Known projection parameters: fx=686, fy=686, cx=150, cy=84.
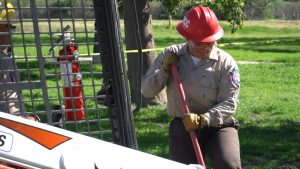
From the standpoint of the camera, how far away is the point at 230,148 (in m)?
4.55

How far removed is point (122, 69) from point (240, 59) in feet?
52.6

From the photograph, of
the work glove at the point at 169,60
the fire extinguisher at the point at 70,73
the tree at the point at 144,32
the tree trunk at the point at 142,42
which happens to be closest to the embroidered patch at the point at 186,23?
the work glove at the point at 169,60

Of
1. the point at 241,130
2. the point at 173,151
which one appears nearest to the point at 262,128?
the point at 241,130

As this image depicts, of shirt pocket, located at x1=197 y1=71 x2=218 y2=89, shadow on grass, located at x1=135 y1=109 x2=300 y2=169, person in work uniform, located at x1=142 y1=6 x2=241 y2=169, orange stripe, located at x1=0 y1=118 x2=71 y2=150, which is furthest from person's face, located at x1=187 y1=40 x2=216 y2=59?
shadow on grass, located at x1=135 y1=109 x2=300 y2=169

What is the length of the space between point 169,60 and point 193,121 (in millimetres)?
433

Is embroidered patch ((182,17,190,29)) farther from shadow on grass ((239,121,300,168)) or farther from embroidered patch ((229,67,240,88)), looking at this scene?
shadow on grass ((239,121,300,168))

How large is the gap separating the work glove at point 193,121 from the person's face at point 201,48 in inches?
16.1

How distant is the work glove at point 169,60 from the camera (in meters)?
4.50

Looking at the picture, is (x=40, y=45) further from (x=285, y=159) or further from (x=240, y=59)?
(x=240, y=59)

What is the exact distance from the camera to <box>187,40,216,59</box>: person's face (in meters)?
4.48

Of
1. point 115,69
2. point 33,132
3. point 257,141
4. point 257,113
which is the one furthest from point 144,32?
point 33,132

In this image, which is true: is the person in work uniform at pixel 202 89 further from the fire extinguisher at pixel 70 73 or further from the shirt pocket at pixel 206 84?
the fire extinguisher at pixel 70 73

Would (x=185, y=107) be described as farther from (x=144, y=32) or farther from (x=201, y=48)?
(x=144, y=32)

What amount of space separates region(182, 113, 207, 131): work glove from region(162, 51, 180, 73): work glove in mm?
336
